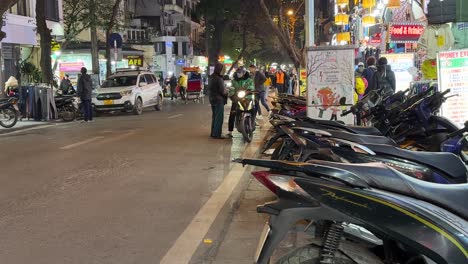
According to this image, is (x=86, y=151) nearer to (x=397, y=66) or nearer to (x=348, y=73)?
(x=348, y=73)

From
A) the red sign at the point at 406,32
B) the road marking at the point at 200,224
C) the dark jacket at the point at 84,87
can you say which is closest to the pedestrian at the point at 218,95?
the road marking at the point at 200,224

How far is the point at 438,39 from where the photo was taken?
953cm

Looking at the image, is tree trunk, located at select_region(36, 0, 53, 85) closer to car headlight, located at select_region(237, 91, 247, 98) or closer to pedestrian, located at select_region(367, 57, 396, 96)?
car headlight, located at select_region(237, 91, 247, 98)

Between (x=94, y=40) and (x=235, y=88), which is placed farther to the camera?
(x=94, y=40)

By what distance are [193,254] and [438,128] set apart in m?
3.49

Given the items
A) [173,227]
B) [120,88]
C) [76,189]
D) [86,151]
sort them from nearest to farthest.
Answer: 1. [173,227]
2. [76,189]
3. [86,151]
4. [120,88]

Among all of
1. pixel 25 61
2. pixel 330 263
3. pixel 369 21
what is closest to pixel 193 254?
pixel 330 263

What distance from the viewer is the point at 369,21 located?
1788cm

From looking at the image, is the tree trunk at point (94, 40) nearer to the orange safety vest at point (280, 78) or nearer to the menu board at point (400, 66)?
the orange safety vest at point (280, 78)

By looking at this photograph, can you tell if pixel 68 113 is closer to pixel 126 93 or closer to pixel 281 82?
pixel 126 93

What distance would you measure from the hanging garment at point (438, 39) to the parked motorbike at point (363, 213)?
6729mm

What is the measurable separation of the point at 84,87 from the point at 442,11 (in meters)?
13.2

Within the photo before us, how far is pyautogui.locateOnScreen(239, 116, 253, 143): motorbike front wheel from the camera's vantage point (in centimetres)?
1231

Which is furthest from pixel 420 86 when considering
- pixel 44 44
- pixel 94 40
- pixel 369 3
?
pixel 94 40
